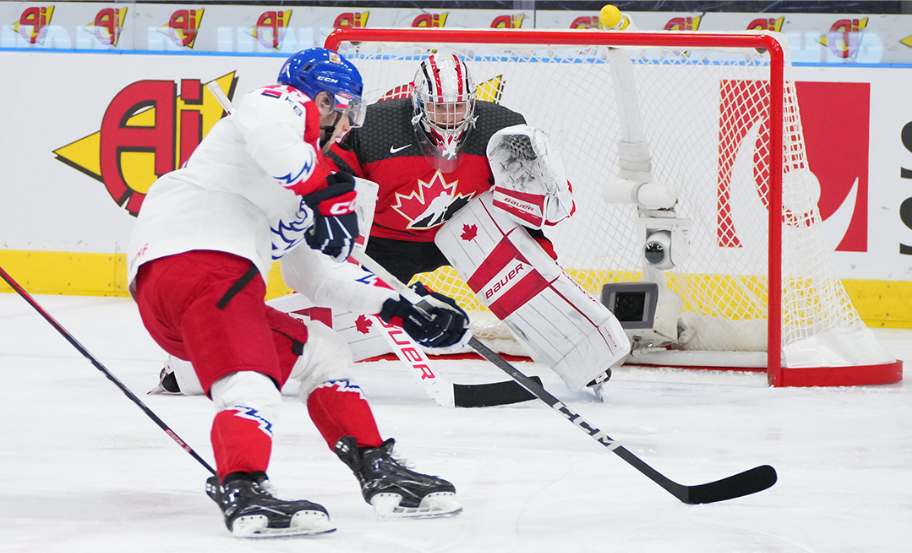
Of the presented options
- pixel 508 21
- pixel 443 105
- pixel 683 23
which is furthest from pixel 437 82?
pixel 683 23

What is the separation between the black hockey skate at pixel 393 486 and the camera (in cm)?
179

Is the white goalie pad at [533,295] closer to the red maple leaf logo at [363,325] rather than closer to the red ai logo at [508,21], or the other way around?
the red maple leaf logo at [363,325]

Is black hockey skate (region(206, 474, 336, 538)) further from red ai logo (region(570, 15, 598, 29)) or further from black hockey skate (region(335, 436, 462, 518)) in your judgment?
red ai logo (region(570, 15, 598, 29))

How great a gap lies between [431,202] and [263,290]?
1.34 metres

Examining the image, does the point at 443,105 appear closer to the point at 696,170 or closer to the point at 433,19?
the point at 696,170

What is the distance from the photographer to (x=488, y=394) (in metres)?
2.94

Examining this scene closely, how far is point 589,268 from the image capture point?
14.1 ft

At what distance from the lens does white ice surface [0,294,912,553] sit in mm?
1703

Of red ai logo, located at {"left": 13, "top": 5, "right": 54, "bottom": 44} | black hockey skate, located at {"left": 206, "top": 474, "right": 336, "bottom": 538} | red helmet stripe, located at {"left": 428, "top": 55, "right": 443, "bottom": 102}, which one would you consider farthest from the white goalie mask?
red ai logo, located at {"left": 13, "top": 5, "right": 54, "bottom": 44}

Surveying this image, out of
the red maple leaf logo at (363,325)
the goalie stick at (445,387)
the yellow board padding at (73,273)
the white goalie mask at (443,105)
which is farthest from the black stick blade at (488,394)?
the yellow board padding at (73,273)

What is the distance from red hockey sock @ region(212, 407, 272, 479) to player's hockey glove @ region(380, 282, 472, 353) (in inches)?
13.2

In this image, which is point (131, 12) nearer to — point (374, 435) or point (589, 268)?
point (589, 268)

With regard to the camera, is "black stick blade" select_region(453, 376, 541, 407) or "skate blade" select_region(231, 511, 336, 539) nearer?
"skate blade" select_region(231, 511, 336, 539)

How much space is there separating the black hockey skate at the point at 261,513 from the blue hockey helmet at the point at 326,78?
685 mm
